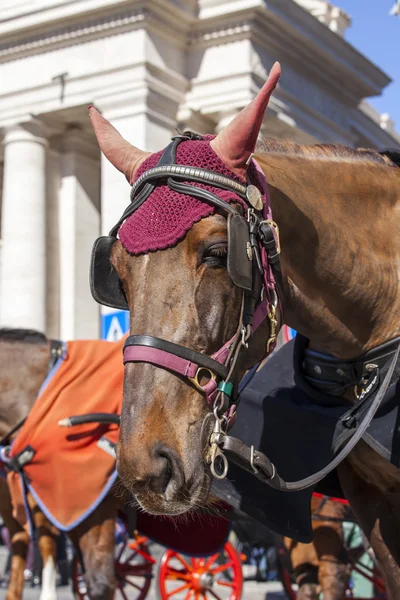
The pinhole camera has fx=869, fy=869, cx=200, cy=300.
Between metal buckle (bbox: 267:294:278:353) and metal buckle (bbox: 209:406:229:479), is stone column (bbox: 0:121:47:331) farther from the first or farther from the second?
metal buckle (bbox: 209:406:229:479)

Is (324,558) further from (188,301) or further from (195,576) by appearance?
(188,301)

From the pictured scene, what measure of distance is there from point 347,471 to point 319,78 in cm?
1487

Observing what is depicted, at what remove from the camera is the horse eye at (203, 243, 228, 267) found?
7.11 feet

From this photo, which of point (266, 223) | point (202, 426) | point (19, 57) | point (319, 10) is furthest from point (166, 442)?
point (319, 10)

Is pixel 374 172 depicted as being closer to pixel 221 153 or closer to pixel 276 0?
pixel 221 153

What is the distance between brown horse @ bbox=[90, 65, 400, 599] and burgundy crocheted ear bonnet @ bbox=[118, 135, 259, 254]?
20 mm

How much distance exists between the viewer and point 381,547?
283 cm

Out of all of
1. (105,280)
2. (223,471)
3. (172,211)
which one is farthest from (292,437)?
(172,211)

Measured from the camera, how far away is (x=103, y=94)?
49.0ft

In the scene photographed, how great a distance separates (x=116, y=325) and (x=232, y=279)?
9.98 meters

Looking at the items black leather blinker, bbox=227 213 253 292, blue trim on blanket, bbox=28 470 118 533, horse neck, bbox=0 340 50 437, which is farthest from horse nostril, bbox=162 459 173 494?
horse neck, bbox=0 340 50 437

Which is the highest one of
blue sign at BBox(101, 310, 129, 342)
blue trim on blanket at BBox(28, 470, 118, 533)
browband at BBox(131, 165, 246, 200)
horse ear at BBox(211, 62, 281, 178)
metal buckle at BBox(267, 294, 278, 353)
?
blue sign at BBox(101, 310, 129, 342)

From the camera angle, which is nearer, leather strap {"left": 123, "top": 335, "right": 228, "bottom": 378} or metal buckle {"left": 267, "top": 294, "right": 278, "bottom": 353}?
leather strap {"left": 123, "top": 335, "right": 228, "bottom": 378}

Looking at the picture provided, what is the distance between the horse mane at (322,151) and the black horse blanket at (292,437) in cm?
64
